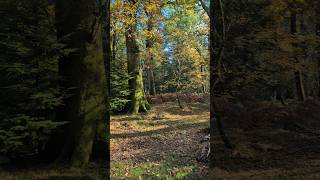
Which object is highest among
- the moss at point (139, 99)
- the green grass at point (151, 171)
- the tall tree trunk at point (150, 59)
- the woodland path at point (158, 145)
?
the tall tree trunk at point (150, 59)

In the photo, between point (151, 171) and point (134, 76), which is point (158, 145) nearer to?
point (151, 171)

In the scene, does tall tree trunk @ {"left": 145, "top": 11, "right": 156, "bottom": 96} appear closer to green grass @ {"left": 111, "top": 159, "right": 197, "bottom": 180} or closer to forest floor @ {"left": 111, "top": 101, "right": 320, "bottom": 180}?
Result: forest floor @ {"left": 111, "top": 101, "right": 320, "bottom": 180}

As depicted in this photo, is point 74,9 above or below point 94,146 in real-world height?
above

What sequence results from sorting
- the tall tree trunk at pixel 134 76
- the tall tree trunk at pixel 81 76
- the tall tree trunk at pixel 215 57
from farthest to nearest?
1. the tall tree trunk at pixel 134 76
2. the tall tree trunk at pixel 215 57
3. the tall tree trunk at pixel 81 76

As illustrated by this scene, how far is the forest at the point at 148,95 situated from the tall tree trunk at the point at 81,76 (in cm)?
2

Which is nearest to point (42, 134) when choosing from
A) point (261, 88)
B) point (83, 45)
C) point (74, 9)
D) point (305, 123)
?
point (83, 45)

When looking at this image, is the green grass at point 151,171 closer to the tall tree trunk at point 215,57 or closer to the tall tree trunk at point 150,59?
the tall tree trunk at point 215,57

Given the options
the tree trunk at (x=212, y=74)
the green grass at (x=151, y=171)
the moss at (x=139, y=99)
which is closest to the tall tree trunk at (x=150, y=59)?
the moss at (x=139, y=99)

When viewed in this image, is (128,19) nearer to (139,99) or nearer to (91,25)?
(91,25)

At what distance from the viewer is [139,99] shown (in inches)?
325

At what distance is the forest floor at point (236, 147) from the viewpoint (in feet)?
25.9

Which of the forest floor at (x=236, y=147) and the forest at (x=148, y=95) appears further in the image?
the forest floor at (x=236, y=147)

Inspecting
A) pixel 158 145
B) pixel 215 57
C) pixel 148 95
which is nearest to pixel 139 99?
pixel 148 95

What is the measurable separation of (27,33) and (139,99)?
2267 mm
